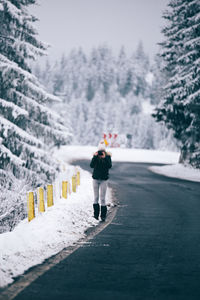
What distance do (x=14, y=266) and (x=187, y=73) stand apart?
26.4 meters

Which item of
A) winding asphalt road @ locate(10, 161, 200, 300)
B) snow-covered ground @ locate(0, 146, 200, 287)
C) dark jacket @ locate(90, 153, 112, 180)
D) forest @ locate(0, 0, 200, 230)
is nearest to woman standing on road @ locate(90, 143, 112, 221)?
dark jacket @ locate(90, 153, 112, 180)

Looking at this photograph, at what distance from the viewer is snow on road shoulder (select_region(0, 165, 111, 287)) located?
6357 millimetres

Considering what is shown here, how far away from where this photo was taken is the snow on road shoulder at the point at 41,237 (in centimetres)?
636

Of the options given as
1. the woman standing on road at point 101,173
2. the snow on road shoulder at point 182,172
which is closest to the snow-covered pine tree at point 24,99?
the woman standing on road at point 101,173

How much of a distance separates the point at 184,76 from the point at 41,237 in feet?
77.1

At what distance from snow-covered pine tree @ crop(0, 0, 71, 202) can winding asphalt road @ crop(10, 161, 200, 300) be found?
889 cm

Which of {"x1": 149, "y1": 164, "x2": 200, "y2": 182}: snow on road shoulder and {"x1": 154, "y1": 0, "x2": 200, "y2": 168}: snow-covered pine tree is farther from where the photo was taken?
{"x1": 149, "y1": 164, "x2": 200, "y2": 182}: snow on road shoulder

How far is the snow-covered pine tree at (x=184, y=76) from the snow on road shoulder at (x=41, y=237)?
59.6 feet

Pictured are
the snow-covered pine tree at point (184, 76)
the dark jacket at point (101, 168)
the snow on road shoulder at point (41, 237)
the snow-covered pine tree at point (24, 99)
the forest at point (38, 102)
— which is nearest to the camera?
the snow on road shoulder at point (41, 237)

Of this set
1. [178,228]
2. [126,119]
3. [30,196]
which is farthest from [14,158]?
[126,119]

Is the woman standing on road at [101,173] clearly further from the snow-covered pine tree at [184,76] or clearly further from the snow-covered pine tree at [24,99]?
the snow-covered pine tree at [184,76]

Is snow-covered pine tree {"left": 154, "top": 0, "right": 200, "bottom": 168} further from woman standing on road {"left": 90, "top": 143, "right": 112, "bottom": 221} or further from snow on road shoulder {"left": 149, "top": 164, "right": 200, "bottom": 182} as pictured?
woman standing on road {"left": 90, "top": 143, "right": 112, "bottom": 221}

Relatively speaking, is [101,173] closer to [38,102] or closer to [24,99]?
[24,99]

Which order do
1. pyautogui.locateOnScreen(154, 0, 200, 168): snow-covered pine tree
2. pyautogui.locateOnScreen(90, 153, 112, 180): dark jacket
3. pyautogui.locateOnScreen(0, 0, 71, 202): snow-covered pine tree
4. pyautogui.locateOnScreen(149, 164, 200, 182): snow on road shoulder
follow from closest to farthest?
pyautogui.locateOnScreen(90, 153, 112, 180): dark jacket
pyautogui.locateOnScreen(0, 0, 71, 202): snow-covered pine tree
pyautogui.locateOnScreen(154, 0, 200, 168): snow-covered pine tree
pyautogui.locateOnScreen(149, 164, 200, 182): snow on road shoulder
